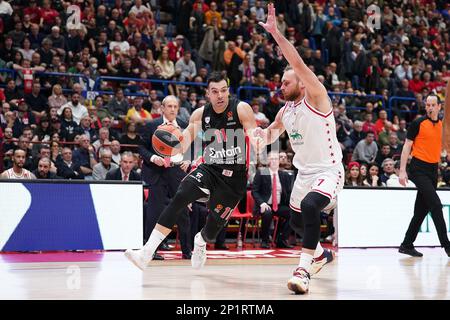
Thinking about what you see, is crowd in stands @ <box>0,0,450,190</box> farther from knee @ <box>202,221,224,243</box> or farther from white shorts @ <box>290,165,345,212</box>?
white shorts @ <box>290,165,345,212</box>

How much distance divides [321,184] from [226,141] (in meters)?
1.30

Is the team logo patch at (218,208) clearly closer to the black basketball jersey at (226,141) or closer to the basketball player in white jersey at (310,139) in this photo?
the black basketball jersey at (226,141)

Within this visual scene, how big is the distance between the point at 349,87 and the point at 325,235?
6801 millimetres

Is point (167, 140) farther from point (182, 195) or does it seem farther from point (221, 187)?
point (182, 195)

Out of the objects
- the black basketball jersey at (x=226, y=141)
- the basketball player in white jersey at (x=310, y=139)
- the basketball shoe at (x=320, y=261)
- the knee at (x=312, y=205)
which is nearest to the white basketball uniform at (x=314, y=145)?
the basketball player in white jersey at (x=310, y=139)

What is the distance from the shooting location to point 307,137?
20.8 feet

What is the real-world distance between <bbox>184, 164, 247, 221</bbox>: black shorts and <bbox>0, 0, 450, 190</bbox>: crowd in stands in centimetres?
554

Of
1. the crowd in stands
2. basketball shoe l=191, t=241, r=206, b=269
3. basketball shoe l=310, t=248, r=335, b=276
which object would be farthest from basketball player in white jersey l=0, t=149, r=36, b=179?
basketball shoe l=310, t=248, r=335, b=276

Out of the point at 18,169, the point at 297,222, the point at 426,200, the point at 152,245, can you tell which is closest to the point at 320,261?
the point at 297,222

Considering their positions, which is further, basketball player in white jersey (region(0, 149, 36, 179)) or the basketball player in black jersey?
basketball player in white jersey (region(0, 149, 36, 179))

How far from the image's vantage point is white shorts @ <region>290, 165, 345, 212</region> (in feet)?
20.2

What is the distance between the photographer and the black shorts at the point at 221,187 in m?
6.98

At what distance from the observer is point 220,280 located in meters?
6.58

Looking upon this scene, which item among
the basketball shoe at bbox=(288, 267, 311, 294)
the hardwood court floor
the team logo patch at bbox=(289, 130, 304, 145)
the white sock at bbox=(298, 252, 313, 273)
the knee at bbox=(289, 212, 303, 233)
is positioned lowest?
the hardwood court floor
